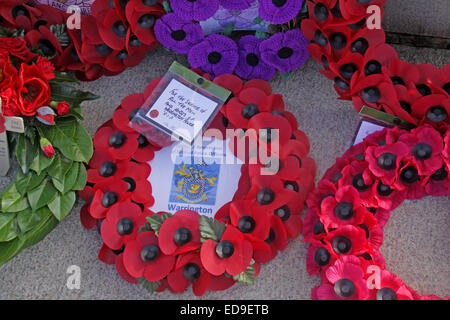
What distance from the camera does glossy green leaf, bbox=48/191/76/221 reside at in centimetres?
111

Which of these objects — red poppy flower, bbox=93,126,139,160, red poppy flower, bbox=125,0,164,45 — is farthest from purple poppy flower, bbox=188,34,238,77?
red poppy flower, bbox=93,126,139,160

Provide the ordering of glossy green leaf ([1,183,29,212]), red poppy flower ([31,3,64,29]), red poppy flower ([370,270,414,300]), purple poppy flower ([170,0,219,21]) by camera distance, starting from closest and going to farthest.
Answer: red poppy flower ([370,270,414,300])
glossy green leaf ([1,183,29,212])
purple poppy flower ([170,0,219,21])
red poppy flower ([31,3,64,29])

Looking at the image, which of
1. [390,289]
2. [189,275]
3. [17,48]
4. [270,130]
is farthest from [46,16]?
[390,289]

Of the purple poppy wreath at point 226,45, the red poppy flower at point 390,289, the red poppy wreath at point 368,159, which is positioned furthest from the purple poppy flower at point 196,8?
the red poppy flower at point 390,289

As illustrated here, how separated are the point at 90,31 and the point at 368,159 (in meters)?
0.72

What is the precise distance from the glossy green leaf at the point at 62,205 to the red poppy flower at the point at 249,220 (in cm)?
35

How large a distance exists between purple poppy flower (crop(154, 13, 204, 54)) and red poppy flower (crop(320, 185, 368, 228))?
0.51 meters

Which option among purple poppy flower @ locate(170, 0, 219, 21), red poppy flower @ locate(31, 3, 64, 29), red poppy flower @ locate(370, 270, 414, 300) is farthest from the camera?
red poppy flower @ locate(31, 3, 64, 29)

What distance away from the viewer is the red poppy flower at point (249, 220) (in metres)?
1.06

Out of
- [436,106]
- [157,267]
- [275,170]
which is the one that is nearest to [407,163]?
[436,106]

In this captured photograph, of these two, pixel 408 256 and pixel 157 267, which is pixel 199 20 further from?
pixel 408 256

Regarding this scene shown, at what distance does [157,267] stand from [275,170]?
12.8 inches

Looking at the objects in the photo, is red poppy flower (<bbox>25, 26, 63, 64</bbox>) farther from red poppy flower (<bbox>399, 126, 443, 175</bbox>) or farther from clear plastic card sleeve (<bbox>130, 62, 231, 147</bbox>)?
red poppy flower (<bbox>399, 126, 443, 175</bbox>)
